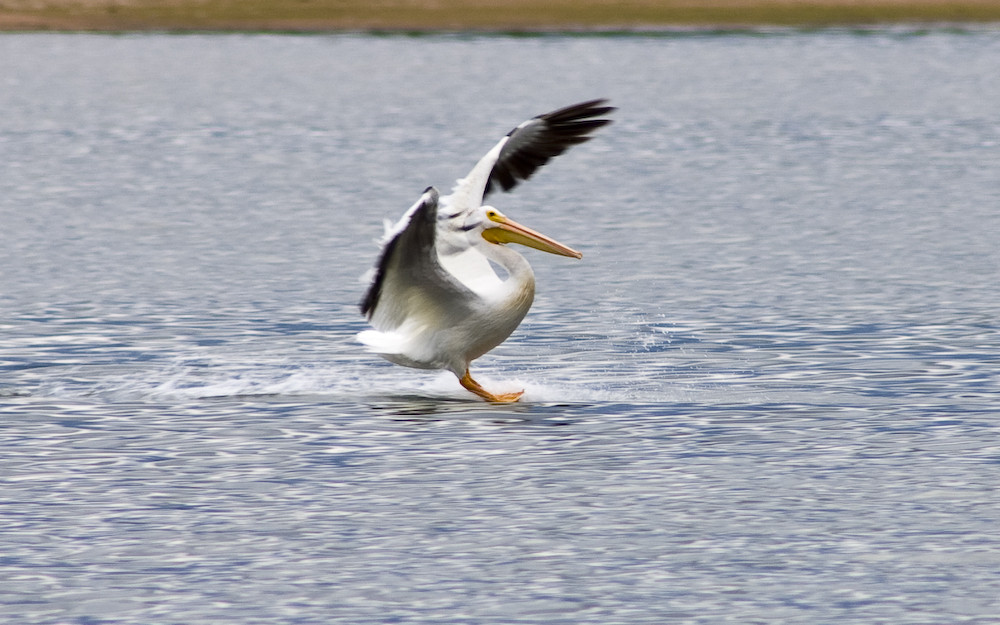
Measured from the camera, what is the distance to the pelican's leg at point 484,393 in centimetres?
963

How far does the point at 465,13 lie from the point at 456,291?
44.1 m

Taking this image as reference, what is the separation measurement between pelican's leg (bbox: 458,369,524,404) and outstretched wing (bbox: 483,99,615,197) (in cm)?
131

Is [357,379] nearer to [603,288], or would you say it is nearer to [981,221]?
[603,288]

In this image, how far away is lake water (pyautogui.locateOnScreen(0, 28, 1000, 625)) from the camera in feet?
21.0

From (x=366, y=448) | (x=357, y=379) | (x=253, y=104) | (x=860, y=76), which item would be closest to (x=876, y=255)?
(x=357, y=379)

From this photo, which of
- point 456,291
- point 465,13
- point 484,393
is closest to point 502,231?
point 456,291

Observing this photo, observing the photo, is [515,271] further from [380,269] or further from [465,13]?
[465,13]

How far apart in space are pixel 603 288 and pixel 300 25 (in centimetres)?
4343

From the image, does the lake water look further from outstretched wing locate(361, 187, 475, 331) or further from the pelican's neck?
the pelican's neck

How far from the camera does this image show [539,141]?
34.9 ft

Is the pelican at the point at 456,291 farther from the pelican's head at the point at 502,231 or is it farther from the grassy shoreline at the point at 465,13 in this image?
the grassy shoreline at the point at 465,13

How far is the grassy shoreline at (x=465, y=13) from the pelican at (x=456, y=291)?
4280 centimetres

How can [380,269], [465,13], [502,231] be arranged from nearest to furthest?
1. [380,269]
2. [502,231]
3. [465,13]

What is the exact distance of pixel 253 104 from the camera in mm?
35750
